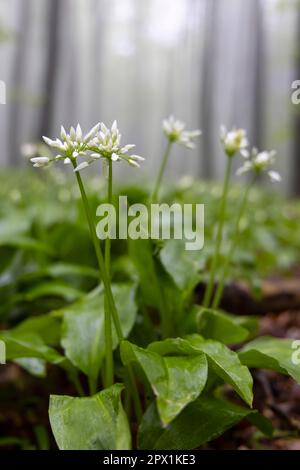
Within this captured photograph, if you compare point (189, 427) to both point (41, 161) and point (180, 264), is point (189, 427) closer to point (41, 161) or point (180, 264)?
point (180, 264)

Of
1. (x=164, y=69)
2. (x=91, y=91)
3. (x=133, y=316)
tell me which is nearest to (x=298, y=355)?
(x=133, y=316)

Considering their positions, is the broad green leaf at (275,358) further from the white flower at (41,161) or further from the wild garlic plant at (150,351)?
the white flower at (41,161)

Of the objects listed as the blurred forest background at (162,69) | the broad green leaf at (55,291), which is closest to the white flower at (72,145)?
the broad green leaf at (55,291)

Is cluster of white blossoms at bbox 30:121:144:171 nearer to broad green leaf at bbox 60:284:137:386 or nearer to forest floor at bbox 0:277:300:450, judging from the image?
broad green leaf at bbox 60:284:137:386

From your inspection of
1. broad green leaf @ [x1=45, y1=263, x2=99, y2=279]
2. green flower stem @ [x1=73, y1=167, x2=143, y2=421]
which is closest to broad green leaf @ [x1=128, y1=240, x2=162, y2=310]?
green flower stem @ [x1=73, y1=167, x2=143, y2=421]

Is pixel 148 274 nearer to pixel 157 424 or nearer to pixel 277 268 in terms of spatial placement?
pixel 157 424

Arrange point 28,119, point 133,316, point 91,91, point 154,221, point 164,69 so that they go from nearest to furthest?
point 133,316, point 154,221, point 28,119, point 91,91, point 164,69
